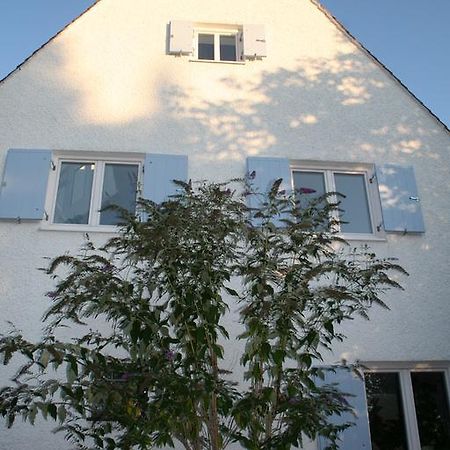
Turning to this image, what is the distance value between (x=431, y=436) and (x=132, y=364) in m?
3.57

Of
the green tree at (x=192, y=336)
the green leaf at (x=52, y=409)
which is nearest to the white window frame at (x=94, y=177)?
the green tree at (x=192, y=336)

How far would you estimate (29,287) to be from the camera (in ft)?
18.2

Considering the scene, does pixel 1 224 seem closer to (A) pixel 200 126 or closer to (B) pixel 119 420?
(A) pixel 200 126

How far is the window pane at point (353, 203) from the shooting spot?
6.57m

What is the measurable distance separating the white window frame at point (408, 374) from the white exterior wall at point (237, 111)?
0.18 meters

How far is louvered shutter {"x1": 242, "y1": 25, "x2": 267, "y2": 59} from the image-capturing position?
24.0ft

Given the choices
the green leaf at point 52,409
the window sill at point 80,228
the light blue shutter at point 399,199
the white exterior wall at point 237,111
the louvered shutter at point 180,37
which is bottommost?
the green leaf at point 52,409

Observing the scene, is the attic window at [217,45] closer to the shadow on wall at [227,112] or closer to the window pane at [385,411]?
the shadow on wall at [227,112]

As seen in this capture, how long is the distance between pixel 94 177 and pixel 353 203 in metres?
3.23

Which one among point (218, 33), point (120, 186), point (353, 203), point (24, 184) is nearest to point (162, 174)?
point (120, 186)

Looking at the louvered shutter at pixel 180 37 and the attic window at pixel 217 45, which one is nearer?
the louvered shutter at pixel 180 37

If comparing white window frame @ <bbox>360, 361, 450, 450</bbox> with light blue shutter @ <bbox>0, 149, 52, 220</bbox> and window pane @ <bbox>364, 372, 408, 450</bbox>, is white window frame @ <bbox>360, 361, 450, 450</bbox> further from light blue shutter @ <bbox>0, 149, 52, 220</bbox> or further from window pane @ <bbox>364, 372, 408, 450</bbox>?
light blue shutter @ <bbox>0, 149, 52, 220</bbox>

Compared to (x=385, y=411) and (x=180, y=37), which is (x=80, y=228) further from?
(x=385, y=411)

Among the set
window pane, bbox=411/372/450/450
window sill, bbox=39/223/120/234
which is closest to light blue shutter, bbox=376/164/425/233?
window pane, bbox=411/372/450/450
